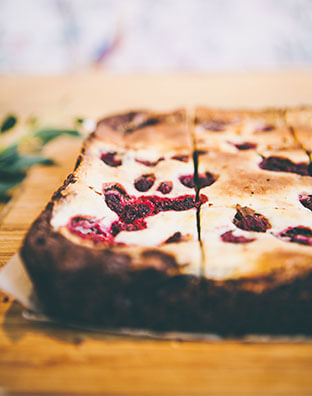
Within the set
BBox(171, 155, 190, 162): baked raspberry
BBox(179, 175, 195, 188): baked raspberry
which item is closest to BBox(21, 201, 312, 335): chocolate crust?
BBox(179, 175, 195, 188): baked raspberry

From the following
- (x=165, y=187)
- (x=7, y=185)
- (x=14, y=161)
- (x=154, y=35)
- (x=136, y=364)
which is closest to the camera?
(x=136, y=364)

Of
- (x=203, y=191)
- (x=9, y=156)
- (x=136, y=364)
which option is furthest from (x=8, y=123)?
(x=136, y=364)

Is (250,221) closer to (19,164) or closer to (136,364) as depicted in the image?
(136,364)

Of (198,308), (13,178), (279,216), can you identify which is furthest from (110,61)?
(198,308)

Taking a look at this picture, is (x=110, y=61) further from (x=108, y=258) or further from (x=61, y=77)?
(x=108, y=258)

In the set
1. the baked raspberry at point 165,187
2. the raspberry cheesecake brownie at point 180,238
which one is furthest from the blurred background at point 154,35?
the baked raspberry at point 165,187

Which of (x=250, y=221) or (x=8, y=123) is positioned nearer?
(x=250, y=221)
